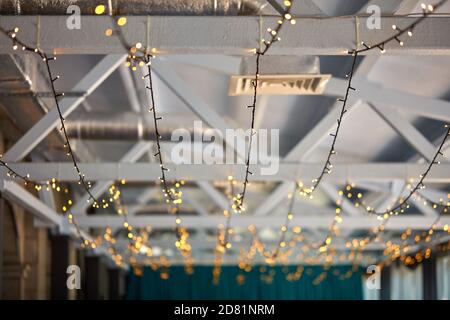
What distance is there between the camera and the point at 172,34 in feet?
14.8

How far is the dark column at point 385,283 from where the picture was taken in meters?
17.0

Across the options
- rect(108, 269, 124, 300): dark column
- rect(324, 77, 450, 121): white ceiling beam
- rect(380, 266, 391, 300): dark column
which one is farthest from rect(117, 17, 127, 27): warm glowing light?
rect(380, 266, 391, 300): dark column

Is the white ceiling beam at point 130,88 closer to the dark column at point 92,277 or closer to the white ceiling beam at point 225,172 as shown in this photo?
the white ceiling beam at point 225,172

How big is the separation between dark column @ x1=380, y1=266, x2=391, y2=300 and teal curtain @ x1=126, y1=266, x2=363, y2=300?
87 cm

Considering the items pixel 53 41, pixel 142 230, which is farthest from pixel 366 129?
pixel 142 230

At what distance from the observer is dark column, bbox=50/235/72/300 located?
33.9ft

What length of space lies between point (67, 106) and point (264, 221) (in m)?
4.44

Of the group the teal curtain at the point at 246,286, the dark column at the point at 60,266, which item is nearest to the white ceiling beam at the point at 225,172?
the dark column at the point at 60,266

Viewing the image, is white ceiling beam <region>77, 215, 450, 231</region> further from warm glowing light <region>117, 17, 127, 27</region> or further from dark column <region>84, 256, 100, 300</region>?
warm glowing light <region>117, 17, 127, 27</region>

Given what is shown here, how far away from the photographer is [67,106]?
20.3 ft

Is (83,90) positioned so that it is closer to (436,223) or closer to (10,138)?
(10,138)

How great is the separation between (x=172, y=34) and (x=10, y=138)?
4.46 metres

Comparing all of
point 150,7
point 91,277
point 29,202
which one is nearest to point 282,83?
point 150,7

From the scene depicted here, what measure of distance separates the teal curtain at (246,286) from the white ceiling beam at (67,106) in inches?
473
